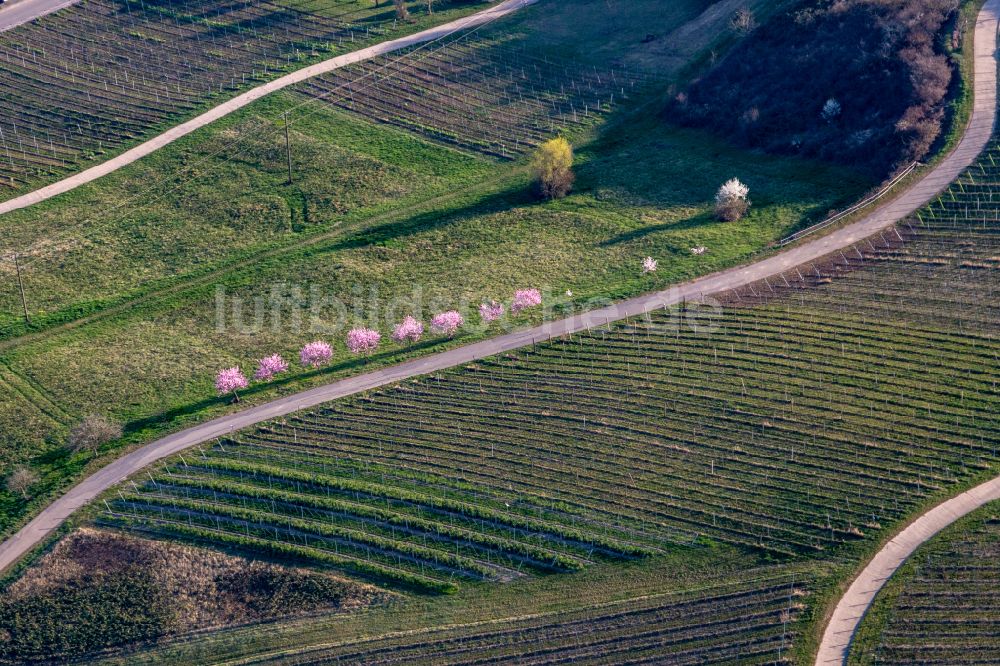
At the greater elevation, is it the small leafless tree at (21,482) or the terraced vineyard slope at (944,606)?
the terraced vineyard slope at (944,606)

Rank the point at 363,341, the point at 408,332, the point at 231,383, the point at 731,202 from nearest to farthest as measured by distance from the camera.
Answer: the point at 231,383 < the point at 363,341 < the point at 408,332 < the point at 731,202

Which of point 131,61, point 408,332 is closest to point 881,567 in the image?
point 408,332

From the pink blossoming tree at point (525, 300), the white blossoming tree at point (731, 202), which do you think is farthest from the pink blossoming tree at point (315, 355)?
the white blossoming tree at point (731, 202)

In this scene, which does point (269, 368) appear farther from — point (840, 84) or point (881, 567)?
point (840, 84)

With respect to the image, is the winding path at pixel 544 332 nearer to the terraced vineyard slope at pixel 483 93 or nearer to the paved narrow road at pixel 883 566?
the paved narrow road at pixel 883 566

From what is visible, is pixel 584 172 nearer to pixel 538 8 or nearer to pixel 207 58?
pixel 538 8

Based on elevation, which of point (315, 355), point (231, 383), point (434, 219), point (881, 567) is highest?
point (434, 219)

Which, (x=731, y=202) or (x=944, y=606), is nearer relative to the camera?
(x=944, y=606)
